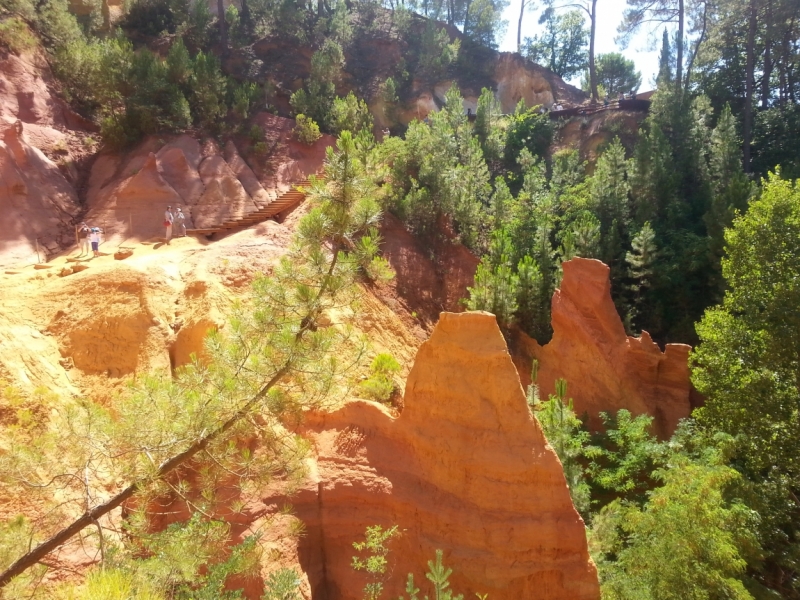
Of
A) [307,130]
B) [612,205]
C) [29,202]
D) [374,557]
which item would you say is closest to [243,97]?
[307,130]

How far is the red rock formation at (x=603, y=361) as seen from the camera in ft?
50.2

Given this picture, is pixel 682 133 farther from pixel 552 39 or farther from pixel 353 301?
pixel 552 39

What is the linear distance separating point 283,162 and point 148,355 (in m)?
17.3

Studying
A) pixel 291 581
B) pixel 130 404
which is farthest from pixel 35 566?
pixel 291 581

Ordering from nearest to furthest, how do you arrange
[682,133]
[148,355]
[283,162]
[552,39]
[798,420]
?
[798,420], [148,355], [682,133], [283,162], [552,39]

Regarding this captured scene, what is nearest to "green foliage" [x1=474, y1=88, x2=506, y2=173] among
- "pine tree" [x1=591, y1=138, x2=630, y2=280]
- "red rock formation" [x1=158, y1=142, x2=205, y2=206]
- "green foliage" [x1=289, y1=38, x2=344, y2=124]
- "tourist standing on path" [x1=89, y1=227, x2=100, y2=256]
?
"pine tree" [x1=591, y1=138, x2=630, y2=280]

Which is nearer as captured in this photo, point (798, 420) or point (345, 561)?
point (345, 561)

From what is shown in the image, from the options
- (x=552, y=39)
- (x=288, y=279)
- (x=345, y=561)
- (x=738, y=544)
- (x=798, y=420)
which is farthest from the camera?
(x=552, y=39)

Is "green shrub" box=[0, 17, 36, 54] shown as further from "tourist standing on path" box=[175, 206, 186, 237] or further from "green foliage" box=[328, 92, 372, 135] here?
"green foliage" box=[328, 92, 372, 135]

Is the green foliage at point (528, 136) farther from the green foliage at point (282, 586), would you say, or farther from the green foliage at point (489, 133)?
the green foliage at point (282, 586)

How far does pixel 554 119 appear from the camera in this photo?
33.2m

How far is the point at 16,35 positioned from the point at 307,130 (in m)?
14.2

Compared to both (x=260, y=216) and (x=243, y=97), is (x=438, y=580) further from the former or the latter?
(x=243, y=97)

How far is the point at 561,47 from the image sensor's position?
160 ft
